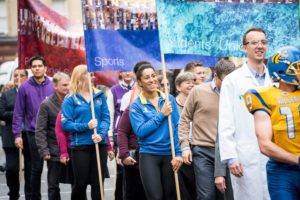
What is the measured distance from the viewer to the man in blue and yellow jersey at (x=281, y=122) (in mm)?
4402

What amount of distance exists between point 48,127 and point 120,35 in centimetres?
190

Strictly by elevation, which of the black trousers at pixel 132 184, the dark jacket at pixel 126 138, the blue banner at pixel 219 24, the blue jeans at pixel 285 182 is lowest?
the black trousers at pixel 132 184

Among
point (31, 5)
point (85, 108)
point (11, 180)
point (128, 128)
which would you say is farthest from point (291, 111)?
point (31, 5)

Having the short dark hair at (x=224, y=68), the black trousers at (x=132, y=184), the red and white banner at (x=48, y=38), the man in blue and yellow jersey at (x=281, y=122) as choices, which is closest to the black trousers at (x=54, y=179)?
the black trousers at (x=132, y=184)

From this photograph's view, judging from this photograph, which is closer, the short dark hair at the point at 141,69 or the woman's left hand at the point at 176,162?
the woman's left hand at the point at 176,162

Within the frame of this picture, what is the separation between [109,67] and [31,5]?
10.3 ft

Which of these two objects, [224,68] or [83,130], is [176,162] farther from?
[83,130]

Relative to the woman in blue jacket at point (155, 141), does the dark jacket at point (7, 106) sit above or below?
above

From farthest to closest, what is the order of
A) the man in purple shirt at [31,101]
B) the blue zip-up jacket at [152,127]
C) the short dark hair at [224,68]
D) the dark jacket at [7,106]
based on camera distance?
the dark jacket at [7,106], the man in purple shirt at [31,101], the blue zip-up jacket at [152,127], the short dark hair at [224,68]

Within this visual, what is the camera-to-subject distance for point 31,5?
10.5 metres

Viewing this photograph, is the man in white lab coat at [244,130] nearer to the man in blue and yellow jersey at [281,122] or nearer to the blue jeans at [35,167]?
the man in blue and yellow jersey at [281,122]

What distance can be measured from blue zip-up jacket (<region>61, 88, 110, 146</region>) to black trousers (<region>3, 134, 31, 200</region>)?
7.23ft

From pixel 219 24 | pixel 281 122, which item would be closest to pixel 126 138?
pixel 219 24

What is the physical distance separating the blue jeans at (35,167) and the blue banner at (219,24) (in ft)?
11.5
